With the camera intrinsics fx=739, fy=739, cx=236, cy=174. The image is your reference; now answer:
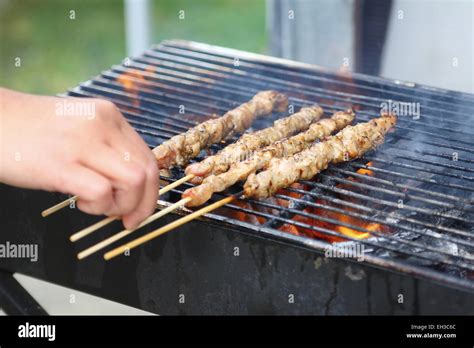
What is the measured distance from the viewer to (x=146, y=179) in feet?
9.27

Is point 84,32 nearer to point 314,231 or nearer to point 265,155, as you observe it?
point 265,155

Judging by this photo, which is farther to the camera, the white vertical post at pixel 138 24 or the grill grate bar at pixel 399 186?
the white vertical post at pixel 138 24

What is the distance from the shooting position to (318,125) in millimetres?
4500

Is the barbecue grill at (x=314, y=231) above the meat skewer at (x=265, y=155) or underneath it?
underneath

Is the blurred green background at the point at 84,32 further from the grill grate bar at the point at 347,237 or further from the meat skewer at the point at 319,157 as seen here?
the grill grate bar at the point at 347,237

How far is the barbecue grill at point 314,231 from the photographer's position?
10.9 ft

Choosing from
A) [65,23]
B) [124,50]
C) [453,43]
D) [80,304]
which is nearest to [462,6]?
[453,43]

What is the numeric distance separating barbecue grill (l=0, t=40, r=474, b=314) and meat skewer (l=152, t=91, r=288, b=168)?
0.37ft

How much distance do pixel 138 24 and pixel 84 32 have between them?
10.9ft

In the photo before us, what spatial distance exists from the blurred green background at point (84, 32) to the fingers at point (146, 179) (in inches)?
306

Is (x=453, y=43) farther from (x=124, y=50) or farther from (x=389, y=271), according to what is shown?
(x=124, y=50)

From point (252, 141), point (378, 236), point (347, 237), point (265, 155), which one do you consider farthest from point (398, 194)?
point (252, 141)

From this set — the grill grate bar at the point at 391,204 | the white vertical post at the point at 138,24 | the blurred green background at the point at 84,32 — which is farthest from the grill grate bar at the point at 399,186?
the blurred green background at the point at 84,32

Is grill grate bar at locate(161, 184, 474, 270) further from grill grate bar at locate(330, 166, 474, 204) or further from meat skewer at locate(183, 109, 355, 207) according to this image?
grill grate bar at locate(330, 166, 474, 204)
